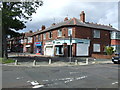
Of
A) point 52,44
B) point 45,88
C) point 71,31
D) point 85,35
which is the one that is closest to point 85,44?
point 85,35

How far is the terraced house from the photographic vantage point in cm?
3012

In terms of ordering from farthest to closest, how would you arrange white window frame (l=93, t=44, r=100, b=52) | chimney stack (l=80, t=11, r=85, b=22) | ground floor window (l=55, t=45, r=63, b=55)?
chimney stack (l=80, t=11, r=85, b=22) → white window frame (l=93, t=44, r=100, b=52) → ground floor window (l=55, t=45, r=63, b=55)

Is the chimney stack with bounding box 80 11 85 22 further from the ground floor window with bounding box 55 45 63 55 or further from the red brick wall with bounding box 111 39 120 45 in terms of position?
the red brick wall with bounding box 111 39 120 45

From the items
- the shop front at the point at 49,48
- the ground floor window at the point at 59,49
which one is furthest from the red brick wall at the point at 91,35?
the shop front at the point at 49,48

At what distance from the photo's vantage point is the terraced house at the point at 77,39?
30.1 metres

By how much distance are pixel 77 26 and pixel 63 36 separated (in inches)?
133

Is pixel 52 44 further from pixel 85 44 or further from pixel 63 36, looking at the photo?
pixel 85 44

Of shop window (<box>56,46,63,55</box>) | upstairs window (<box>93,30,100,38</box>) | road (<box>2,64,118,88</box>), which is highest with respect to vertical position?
upstairs window (<box>93,30,100,38</box>)

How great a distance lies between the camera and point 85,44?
31.2 m

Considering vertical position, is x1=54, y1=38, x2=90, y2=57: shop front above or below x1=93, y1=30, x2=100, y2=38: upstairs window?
below

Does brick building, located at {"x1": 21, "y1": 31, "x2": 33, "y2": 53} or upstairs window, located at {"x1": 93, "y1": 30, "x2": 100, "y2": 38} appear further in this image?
brick building, located at {"x1": 21, "y1": 31, "x2": 33, "y2": 53}

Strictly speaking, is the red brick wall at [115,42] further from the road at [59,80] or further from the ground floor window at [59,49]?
the road at [59,80]

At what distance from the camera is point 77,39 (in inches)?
1176

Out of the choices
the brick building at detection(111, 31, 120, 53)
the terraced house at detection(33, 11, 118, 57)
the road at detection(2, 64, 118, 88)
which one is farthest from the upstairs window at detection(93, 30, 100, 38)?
the road at detection(2, 64, 118, 88)
